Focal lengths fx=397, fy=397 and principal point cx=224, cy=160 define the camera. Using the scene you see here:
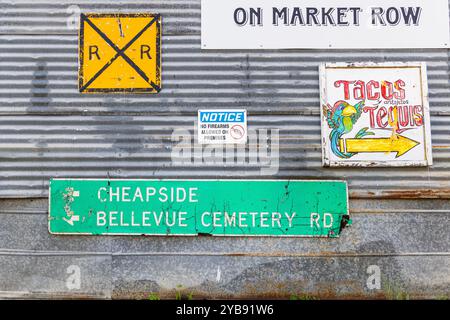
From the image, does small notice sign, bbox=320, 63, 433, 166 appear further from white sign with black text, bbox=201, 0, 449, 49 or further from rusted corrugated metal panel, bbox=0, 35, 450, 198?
white sign with black text, bbox=201, 0, 449, 49

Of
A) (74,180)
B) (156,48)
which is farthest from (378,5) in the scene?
(74,180)

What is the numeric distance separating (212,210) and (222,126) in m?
→ 0.89

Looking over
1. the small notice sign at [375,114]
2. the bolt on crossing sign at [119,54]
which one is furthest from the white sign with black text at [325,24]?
the bolt on crossing sign at [119,54]

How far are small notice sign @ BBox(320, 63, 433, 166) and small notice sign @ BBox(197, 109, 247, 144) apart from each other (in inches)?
34.3

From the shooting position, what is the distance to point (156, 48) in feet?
14.1

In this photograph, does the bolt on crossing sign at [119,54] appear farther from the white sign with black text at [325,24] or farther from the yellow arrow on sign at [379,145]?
the yellow arrow on sign at [379,145]

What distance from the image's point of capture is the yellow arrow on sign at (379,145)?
418cm

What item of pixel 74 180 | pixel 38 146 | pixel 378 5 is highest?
pixel 378 5

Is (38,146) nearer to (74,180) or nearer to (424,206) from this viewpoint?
(74,180)

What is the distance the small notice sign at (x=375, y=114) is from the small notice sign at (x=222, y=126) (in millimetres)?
871

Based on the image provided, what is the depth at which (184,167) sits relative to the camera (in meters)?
4.21

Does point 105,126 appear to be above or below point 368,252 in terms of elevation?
above

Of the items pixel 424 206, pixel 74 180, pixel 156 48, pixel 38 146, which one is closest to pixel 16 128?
pixel 38 146

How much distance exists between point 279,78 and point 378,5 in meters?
1.35
